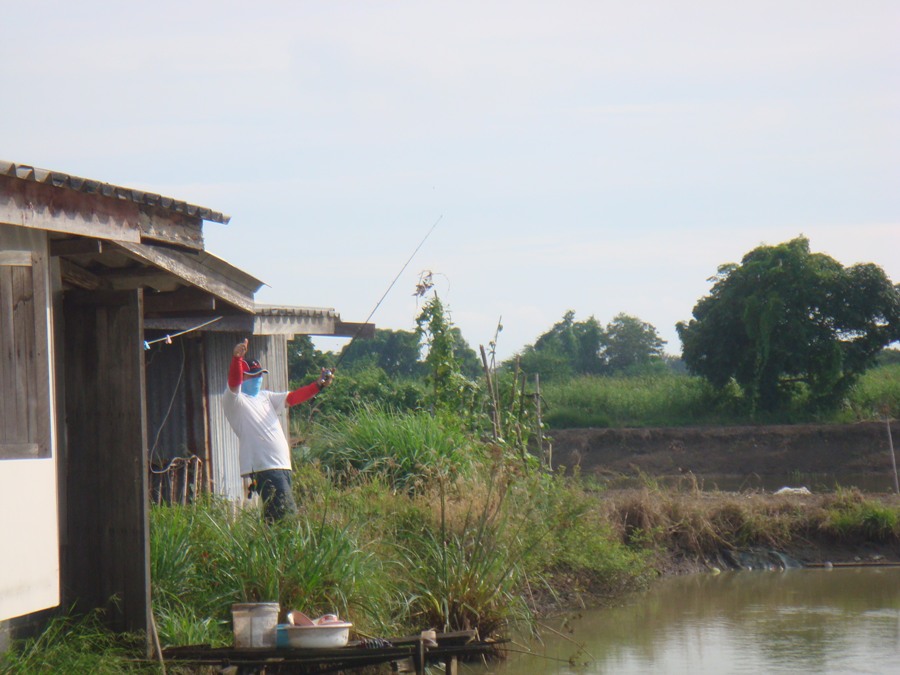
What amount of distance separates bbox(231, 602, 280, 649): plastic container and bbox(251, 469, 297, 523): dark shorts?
1.84m

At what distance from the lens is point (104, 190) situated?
17.9 ft

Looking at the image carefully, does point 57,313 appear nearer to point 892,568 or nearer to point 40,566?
point 40,566

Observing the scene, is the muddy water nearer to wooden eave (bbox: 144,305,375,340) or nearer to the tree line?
wooden eave (bbox: 144,305,375,340)

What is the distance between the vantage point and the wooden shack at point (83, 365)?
17.3ft

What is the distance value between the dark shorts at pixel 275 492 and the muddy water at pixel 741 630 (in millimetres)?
1981

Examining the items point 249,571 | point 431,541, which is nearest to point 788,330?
point 431,541

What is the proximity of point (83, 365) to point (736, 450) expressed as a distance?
2339cm

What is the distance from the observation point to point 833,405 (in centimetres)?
3027

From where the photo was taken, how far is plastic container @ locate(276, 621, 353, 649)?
21.3 feet

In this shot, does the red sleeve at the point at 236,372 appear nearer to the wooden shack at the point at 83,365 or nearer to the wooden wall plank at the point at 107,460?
the wooden shack at the point at 83,365

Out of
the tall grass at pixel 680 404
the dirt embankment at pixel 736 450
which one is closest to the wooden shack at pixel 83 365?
the dirt embankment at pixel 736 450

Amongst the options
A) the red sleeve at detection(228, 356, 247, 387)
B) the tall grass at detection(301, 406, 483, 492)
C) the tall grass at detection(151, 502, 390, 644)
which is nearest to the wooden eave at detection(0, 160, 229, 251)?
the tall grass at detection(151, 502, 390, 644)

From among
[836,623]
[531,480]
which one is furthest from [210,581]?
[836,623]

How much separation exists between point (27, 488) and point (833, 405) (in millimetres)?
28023
